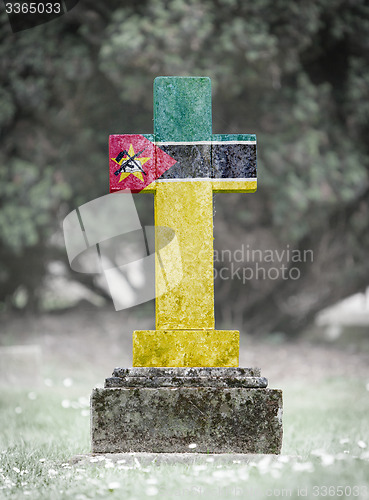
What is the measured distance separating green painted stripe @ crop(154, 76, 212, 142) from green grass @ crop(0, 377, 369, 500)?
1962mm

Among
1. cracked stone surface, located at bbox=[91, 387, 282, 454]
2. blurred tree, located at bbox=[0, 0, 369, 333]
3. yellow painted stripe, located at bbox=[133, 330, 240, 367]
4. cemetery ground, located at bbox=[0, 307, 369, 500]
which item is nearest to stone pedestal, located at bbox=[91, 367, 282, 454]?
cracked stone surface, located at bbox=[91, 387, 282, 454]

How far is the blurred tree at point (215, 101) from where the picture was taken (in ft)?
25.1

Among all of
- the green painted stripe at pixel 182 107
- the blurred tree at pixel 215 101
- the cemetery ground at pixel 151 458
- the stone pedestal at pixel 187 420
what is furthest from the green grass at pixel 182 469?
the blurred tree at pixel 215 101

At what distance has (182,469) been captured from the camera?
9.38 ft

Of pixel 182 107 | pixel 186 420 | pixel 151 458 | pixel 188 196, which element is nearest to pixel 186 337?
pixel 186 420

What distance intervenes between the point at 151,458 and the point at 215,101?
20.4ft

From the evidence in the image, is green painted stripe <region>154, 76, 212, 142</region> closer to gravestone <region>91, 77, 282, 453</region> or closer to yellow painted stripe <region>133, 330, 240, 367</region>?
gravestone <region>91, 77, 282, 453</region>

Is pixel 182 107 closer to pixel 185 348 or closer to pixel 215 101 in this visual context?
pixel 185 348

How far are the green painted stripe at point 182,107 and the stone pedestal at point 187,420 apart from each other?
158cm

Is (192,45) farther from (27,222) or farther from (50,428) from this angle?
(50,428)

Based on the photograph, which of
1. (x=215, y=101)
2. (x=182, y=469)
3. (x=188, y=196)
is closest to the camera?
(x=182, y=469)

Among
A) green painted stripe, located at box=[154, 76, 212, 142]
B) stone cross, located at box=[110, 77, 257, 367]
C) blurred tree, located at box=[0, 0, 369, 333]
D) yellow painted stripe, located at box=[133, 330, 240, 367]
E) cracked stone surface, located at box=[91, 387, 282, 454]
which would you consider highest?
blurred tree, located at box=[0, 0, 369, 333]

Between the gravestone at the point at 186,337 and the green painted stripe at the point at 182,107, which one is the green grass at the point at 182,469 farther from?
the green painted stripe at the point at 182,107

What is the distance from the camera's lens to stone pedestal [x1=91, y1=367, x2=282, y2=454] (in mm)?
3129
